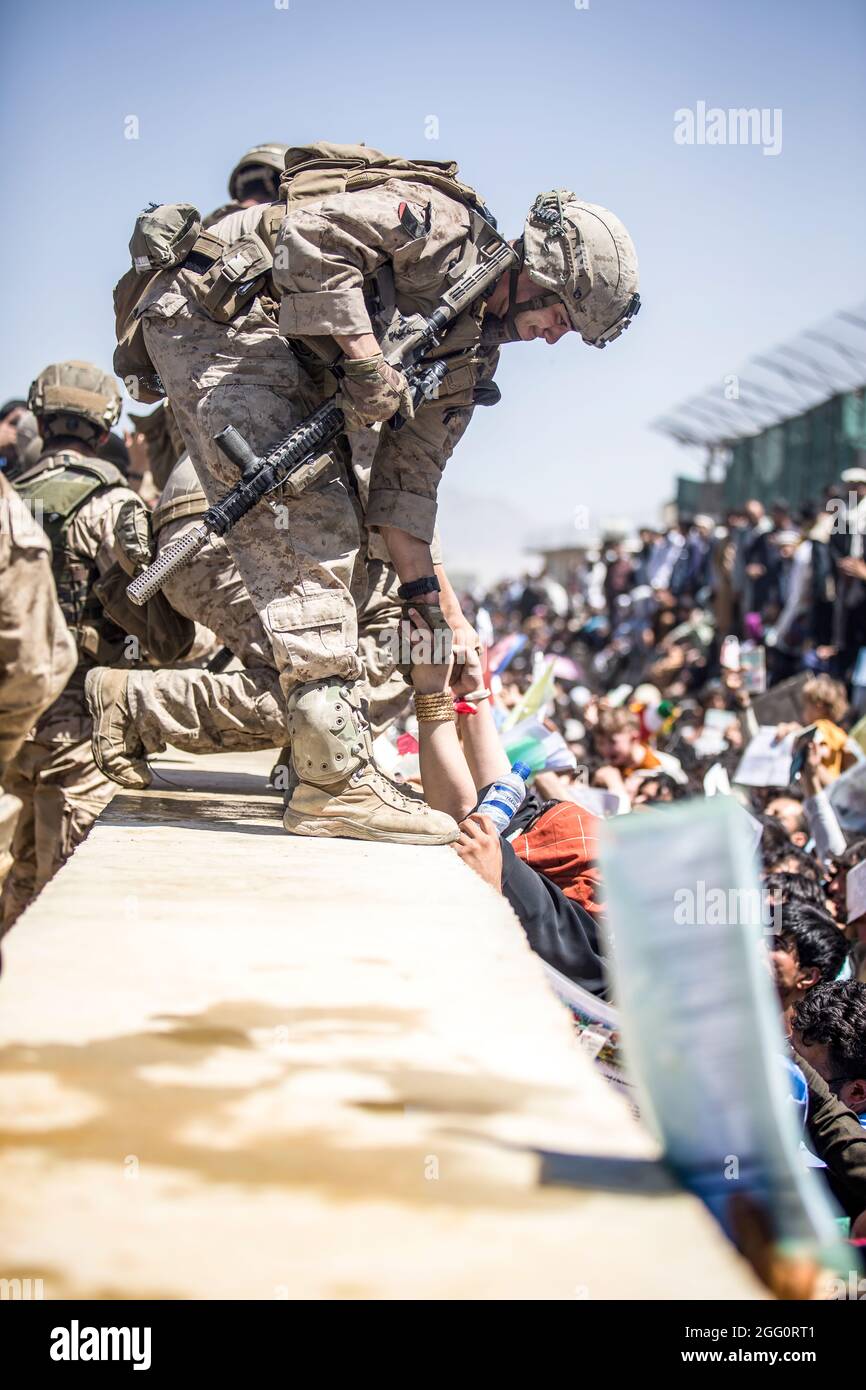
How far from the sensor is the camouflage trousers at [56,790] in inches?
210

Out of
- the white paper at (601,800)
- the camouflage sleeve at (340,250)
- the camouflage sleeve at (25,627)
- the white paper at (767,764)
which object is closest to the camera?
the camouflage sleeve at (25,627)

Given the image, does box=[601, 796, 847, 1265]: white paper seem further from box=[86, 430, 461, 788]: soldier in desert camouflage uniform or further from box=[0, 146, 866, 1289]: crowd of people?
box=[86, 430, 461, 788]: soldier in desert camouflage uniform

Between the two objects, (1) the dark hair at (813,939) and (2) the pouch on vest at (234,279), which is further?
(1) the dark hair at (813,939)

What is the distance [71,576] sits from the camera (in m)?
5.29

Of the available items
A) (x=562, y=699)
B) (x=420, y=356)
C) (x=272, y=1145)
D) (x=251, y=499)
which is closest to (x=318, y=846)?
(x=251, y=499)

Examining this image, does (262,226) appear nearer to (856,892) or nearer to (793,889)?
(793,889)

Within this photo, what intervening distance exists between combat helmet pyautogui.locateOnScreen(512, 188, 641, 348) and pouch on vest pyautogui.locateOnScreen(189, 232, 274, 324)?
0.78 m

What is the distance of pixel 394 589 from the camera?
16.9 ft

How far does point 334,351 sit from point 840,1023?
7.64ft

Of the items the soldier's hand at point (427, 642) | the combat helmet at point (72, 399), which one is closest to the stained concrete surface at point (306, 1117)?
the soldier's hand at point (427, 642)

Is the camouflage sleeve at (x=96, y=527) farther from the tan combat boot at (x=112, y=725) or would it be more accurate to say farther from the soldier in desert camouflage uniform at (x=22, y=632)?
the soldier in desert camouflage uniform at (x=22, y=632)

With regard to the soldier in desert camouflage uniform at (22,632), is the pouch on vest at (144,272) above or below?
above

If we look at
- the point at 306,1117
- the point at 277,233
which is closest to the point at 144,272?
the point at 277,233
